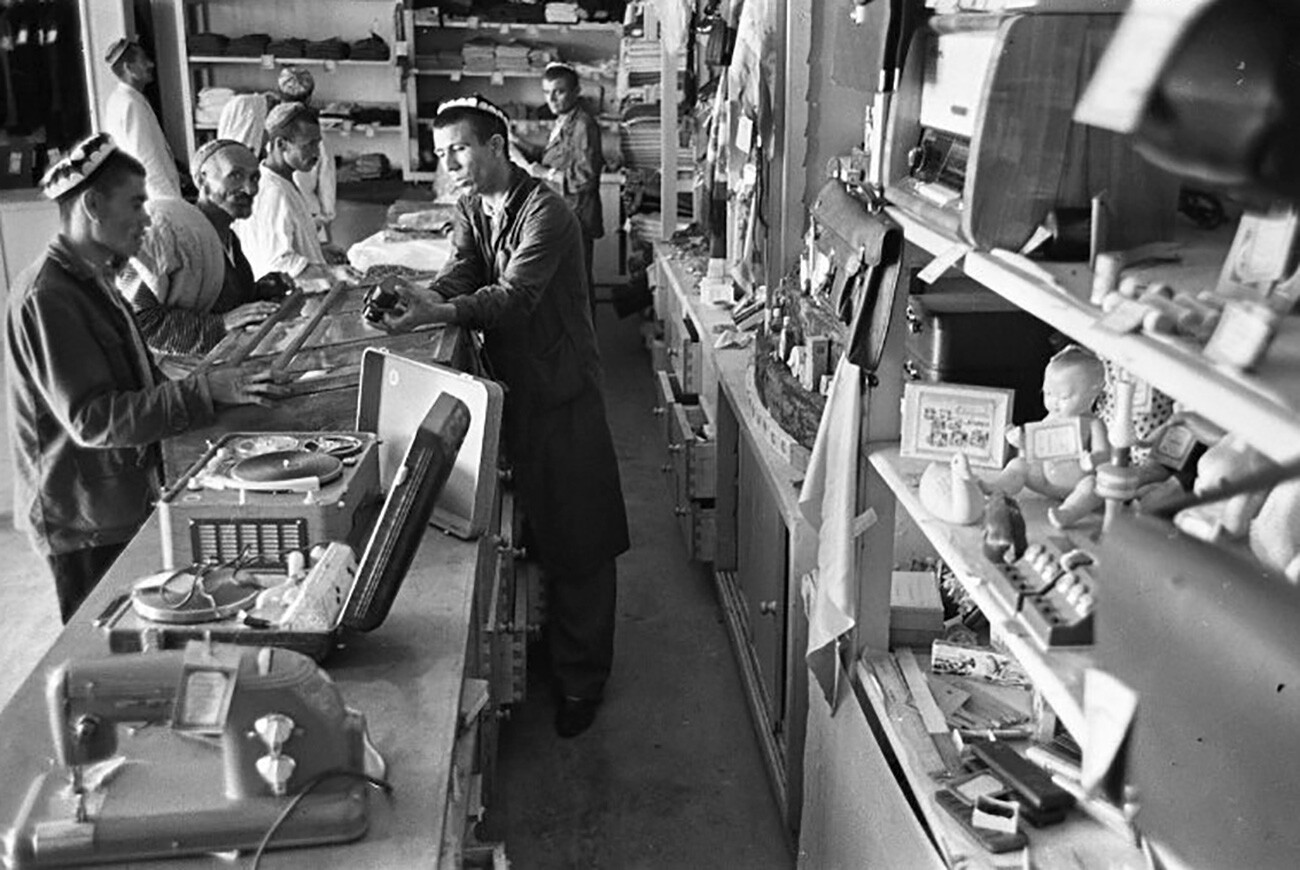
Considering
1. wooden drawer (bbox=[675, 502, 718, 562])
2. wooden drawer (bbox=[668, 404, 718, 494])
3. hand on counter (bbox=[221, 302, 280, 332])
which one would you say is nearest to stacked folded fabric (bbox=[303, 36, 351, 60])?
wooden drawer (bbox=[668, 404, 718, 494])

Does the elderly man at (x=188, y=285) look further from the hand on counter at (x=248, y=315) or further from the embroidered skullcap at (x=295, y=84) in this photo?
A: the embroidered skullcap at (x=295, y=84)

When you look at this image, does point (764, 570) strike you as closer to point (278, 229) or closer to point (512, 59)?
point (278, 229)

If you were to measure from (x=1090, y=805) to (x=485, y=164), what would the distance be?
2.29 metres

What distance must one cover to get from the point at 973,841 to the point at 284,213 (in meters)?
3.95

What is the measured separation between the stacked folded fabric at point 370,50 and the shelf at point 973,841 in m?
7.23

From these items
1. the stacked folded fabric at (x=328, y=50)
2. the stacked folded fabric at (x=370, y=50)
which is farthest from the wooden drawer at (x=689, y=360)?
the stacked folded fabric at (x=328, y=50)

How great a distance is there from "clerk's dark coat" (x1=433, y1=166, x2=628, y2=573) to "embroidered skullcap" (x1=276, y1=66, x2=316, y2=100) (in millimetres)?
4604

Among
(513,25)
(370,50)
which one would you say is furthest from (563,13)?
(370,50)

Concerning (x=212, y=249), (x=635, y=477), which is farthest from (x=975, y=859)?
(x=635, y=477)

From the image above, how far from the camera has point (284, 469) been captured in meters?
2.21

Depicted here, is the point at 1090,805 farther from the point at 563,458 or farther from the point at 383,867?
the point at 563,458

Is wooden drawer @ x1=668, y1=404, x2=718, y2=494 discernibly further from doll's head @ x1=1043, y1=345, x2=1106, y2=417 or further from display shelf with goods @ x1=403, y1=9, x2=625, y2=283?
display shelf with goods @ x1=403, y1=9, x2=625, y2=283

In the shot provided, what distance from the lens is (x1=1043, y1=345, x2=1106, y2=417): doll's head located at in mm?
1741

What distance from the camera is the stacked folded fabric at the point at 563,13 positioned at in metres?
8.68
